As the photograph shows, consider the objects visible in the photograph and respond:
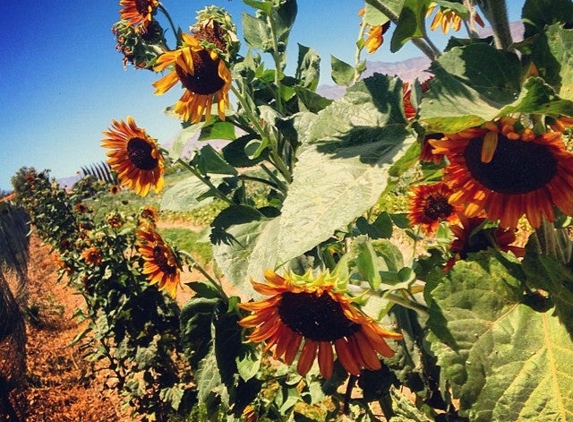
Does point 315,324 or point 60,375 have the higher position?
point 315,324

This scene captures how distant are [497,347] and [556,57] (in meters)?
0.39

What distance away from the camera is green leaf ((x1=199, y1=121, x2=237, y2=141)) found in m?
1.37

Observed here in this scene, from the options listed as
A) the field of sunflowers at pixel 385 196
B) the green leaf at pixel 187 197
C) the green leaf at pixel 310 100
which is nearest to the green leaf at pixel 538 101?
the field of sunflowers at pixel 385 196

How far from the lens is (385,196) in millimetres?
680

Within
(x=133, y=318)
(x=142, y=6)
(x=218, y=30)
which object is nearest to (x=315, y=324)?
(x=218, y=30)

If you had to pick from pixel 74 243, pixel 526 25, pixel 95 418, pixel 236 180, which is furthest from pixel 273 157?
pixel 95 418

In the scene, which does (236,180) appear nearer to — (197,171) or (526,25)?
(197,171)

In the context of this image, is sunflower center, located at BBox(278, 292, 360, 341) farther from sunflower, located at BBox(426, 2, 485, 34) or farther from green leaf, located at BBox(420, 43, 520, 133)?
sunflower, located at BBox(426, 2, 485, 34)

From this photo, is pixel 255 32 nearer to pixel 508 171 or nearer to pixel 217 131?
pixel 217 131

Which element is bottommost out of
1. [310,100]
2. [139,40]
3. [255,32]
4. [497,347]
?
[497,347]

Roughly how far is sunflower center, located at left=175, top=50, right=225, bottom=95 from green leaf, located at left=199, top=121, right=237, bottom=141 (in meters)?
0.12

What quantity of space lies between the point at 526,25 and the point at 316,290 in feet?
1.79

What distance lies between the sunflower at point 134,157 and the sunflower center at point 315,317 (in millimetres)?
1089

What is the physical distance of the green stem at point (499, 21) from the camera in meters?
0.65
